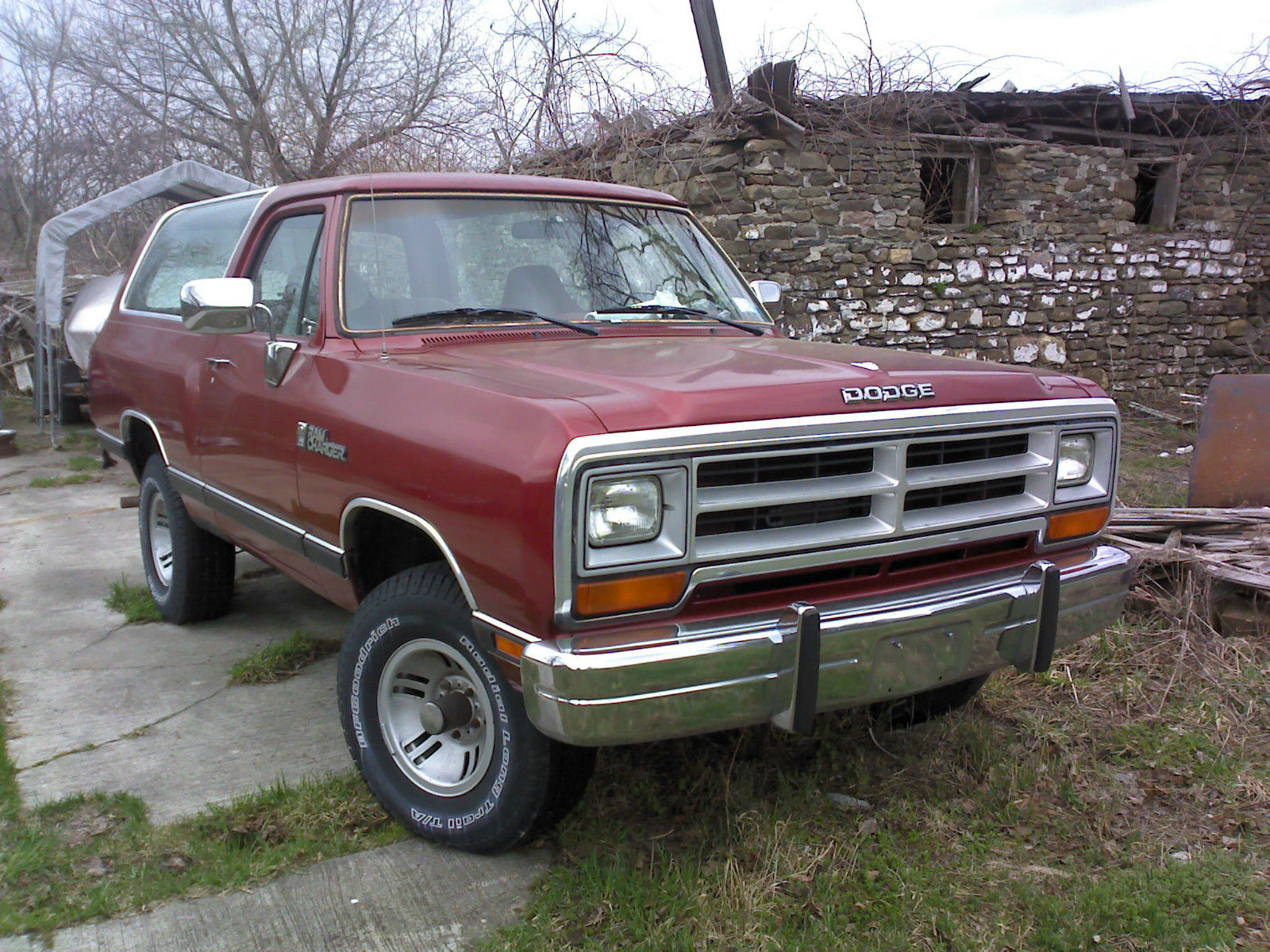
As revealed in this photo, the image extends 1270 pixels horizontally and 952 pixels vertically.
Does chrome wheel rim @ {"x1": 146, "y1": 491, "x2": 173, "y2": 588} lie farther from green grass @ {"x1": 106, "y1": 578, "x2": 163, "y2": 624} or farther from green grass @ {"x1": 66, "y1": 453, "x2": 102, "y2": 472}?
green grass @ {"x1": 66, "y1": 453, "x2": 102, "y2": 472}

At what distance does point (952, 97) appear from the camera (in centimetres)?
942

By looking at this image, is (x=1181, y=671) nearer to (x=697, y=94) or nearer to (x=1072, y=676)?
(x=1072, y=676)

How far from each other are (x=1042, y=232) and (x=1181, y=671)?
7.26 meters

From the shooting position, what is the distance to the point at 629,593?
7.52 feet

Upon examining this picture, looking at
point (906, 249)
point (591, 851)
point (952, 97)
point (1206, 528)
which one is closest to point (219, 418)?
point (591, 851)

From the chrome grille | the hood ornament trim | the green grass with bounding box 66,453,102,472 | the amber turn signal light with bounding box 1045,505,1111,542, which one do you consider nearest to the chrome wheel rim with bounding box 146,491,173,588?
the chrome grille

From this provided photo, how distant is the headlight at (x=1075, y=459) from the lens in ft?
9.75

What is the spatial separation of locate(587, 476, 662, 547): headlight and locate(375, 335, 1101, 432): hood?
125 millimetres

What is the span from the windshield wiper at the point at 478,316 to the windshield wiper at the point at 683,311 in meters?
0.18

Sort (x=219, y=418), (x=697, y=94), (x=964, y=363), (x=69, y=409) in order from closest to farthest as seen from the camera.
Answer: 1. (x=964, y=363)
2. (x=219, y=418)
3. (x=697, y=94)
4. (x=69, y=409)

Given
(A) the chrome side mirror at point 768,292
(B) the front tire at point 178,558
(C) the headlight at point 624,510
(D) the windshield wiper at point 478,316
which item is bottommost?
(B) the front tire at point 178,558

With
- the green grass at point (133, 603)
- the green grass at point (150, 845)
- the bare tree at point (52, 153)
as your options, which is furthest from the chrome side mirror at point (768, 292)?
the bare tree at point (52, 153)

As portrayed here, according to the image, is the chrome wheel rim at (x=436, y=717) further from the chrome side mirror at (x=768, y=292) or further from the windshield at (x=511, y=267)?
the chrome side mirror at (x=768, y=292)

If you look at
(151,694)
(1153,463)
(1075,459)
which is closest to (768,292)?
(1075,459)
